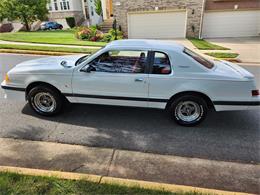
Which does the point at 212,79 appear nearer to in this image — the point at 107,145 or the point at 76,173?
the point at 107,145

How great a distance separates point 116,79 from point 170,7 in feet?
55.7

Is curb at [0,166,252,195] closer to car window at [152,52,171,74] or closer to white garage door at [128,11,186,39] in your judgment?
car window at [152,52,171,74]

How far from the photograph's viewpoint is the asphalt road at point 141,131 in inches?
161

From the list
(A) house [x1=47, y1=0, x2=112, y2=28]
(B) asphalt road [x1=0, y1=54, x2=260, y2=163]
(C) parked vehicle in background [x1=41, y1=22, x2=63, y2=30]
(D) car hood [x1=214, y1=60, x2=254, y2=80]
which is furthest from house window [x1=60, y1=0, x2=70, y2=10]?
(D) car hood [x1=214, y1=60, x2=254, y2=80]

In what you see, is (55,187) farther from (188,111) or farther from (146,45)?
(146,45)

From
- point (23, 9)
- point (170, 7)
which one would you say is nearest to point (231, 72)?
point (170, 7)

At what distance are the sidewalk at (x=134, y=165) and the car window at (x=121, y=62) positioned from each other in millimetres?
1541

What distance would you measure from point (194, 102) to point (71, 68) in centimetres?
243

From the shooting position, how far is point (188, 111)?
4754 mm

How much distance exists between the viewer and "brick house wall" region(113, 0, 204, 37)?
19703mm

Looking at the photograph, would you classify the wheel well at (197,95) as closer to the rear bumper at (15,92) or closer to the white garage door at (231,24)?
the rear bumper at (15,92)

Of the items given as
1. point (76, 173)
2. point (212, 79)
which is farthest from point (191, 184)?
point (212, 79)

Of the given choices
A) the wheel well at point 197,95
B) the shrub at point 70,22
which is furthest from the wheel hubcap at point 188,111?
the shrub at point 70,22

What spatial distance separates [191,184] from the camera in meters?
3.25
